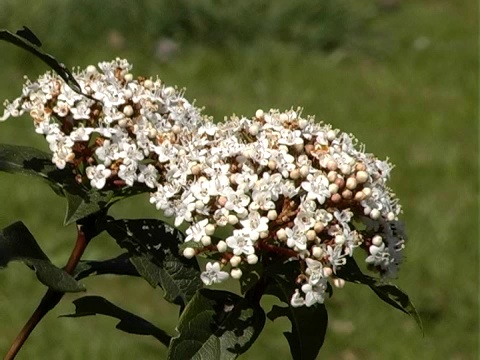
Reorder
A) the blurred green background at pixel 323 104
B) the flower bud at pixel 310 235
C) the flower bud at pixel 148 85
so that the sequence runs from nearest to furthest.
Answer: the flower bud at pixel 310 235 → the flower bud at pixel 148 85 → the blurred green background at pixel 323 104

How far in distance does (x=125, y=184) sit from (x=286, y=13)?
6.18 meters

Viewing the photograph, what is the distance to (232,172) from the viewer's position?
4.90 feet

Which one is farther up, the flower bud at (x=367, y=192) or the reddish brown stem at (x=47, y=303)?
the flower bud at (x=367, y=192)

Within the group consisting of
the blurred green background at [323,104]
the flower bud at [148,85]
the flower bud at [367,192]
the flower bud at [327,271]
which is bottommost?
the flower bud at [327,271]

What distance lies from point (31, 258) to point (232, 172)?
330 mm

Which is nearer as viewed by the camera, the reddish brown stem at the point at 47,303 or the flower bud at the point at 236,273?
the flower bud at the point at 236,273

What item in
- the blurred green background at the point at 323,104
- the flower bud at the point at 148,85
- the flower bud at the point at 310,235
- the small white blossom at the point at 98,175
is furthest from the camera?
the blurred green background at the point at 323,104

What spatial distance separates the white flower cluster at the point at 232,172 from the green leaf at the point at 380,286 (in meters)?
0.04

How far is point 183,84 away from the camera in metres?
6.42

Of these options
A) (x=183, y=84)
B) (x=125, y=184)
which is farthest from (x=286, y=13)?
(x=125, y=184)

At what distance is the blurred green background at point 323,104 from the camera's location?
4270mm

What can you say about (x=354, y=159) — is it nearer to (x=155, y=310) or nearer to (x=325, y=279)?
(x=325, y=279)

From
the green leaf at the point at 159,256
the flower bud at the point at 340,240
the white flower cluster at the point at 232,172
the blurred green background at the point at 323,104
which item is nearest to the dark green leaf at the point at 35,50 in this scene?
the white flower cluster at the point at 232,172

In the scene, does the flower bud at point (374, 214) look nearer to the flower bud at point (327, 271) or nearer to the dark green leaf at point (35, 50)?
the flower bud at point (327, 271)
